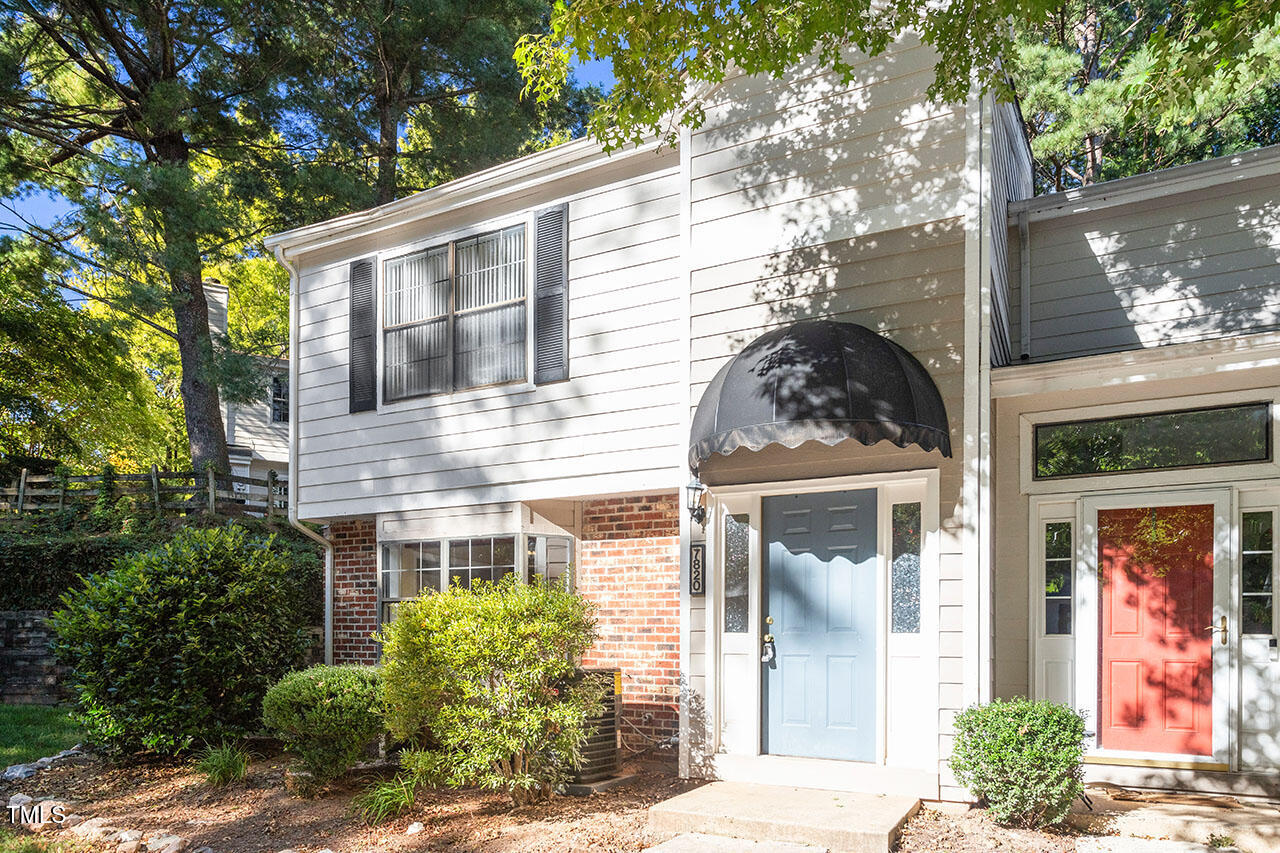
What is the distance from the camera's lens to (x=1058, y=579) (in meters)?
7.60

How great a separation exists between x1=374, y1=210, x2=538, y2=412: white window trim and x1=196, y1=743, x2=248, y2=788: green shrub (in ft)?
12.1

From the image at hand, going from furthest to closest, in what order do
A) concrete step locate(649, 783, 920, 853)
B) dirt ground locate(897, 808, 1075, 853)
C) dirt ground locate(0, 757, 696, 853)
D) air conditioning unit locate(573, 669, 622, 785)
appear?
air conditioning unit locate(573, 669, 622, 785)
dirt ground locate(0, 757, 696, 853)
concrete step locate(649, 783, 920, 853)
dirt ground locate(897, 808, 1075, 853)

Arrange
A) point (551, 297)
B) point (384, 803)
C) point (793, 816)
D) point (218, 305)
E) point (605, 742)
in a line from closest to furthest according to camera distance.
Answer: point (793, 816), point (384, 803), point (605, 742), point (551, 297), point (218, 305)

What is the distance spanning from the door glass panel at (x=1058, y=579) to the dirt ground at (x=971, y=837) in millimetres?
1996

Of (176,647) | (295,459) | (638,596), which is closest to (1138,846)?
(638,596)

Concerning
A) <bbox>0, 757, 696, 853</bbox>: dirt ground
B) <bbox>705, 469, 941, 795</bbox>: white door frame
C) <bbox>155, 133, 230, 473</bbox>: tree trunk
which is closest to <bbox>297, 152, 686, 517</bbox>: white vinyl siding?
<bbox>705, 469, 941, 795</bbox>: white door frame

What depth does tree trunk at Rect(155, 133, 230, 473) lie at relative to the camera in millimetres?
15500

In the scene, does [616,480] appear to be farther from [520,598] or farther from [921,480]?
[921,480]

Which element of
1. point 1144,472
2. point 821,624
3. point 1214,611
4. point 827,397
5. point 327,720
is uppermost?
point 827,397

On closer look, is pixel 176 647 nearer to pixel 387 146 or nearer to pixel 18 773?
pixel 18 773

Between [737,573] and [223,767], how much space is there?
4583mm

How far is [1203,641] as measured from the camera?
22.9ft

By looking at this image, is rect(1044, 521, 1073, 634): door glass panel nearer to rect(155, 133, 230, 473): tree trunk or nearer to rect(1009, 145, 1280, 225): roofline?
rect(1009, 145, 1280, 225): roofline

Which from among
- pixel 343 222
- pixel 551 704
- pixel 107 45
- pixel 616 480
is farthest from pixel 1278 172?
pixel 107 45
